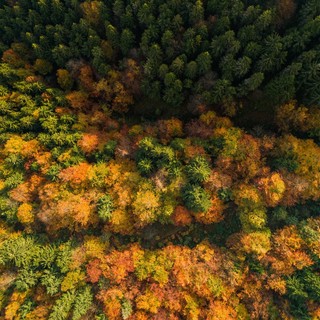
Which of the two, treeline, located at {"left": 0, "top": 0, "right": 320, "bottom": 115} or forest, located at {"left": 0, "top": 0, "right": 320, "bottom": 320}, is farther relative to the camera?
forest, located at {"left": 0, "top": 0, "right": 320, "bottom": 320}

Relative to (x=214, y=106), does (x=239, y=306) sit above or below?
below

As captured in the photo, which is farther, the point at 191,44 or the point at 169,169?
the point at 169,169

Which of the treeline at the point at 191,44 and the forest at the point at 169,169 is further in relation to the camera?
the forest at the point at 169,169

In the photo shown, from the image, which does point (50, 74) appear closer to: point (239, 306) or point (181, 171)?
point (181, 171)

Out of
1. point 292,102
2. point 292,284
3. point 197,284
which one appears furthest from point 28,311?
point 292,102
